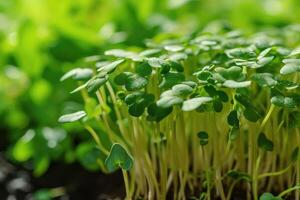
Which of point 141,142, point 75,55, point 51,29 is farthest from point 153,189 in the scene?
point 51,29

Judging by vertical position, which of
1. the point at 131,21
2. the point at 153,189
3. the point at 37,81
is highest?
the point at 131,21

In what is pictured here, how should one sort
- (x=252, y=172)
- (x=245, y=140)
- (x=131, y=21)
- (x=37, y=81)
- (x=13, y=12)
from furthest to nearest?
(x=13, y=12) < (x=131, y=21) < (x=37, y=81) < (x=245, y=140) < (x=252, y=172)

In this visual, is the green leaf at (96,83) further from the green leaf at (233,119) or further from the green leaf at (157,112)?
the green leaf at (233,119)

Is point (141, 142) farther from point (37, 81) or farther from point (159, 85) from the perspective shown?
point (37, 81)

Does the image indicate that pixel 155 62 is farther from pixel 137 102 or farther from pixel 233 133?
pixel 233 133

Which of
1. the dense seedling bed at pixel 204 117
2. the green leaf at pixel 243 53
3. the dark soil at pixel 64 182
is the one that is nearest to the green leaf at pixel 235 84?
the dense seedling bed at pixel 204 117

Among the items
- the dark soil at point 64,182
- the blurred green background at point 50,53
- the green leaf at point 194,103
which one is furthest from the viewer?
the blurred green background at point 50,53
